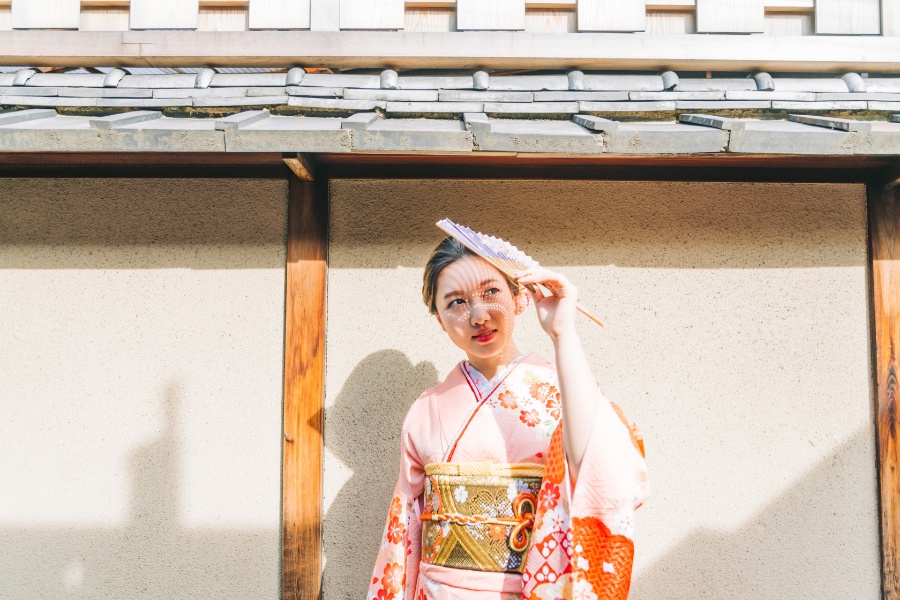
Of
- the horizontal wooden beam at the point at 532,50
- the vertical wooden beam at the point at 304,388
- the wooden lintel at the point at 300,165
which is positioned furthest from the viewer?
the horizontal wooden beam at the point at 532,50

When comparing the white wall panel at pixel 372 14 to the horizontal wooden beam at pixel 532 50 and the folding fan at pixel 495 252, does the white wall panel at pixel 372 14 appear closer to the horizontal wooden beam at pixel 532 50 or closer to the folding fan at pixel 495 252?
the horizontal wooden beam at pixel 532 50

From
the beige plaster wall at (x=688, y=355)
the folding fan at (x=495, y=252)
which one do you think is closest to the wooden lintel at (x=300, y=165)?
the beige plaster wall at (x=688, y=355)

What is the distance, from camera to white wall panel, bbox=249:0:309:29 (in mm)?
3762

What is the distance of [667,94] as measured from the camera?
128 inches

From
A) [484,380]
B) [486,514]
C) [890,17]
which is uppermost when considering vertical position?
[890,17]

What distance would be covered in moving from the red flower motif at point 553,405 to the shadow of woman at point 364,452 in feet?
2.93

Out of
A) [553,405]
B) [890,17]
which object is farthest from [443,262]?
[890,17]

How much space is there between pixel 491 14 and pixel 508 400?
84.7 inches

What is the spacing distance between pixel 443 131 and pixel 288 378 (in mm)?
1463

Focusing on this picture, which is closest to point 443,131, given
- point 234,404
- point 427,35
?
point 427,35

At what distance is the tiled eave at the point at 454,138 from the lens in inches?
107

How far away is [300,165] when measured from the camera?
10.2 feet

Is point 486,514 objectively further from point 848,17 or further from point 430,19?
point 848,17

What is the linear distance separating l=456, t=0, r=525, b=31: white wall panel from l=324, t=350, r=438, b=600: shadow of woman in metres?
1.79
